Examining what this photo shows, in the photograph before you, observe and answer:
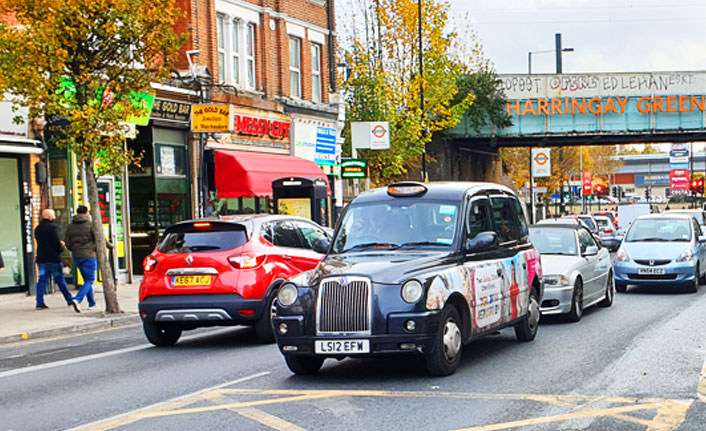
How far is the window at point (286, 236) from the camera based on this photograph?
1334cm

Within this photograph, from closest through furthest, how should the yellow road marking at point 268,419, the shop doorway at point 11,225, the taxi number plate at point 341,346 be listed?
the yellow road marking at point 268,419
the taxi number plate at point 341,346
the shop doorway at point 11,225

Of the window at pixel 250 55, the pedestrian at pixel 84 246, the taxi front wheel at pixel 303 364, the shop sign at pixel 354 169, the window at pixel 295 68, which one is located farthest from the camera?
the window at pixel 295 68

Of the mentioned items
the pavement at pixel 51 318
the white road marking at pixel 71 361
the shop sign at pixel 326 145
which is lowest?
the pavement at pixel 51 318

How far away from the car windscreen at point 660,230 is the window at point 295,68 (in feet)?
48.1

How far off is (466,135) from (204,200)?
30.1 meters

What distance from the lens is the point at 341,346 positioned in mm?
9016

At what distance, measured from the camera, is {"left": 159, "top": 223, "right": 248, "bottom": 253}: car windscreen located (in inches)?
497

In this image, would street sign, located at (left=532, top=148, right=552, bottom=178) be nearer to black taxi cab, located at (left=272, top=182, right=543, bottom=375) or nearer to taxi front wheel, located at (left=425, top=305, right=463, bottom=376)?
black taxi cab, located at (left=272, top=182, right=543, bottom=375)

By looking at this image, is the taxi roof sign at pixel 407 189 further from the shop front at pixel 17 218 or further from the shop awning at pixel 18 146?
the shop front at pixel 17 218

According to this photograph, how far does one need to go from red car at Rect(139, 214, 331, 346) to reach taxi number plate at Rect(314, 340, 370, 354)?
3.37m

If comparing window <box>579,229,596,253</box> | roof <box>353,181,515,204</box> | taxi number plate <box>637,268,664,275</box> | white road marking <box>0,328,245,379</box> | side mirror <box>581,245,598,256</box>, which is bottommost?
white road marking <box>0,328,245,379</box>

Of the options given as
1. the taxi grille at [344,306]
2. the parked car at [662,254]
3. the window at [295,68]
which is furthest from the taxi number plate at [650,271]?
the window at [295,68]

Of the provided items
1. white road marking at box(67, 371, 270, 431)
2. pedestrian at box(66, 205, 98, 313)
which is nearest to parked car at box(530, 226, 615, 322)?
white road marking at box(67, 371, 270, 431)

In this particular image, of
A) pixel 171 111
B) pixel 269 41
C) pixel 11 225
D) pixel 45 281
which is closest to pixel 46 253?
pixel 45 281
